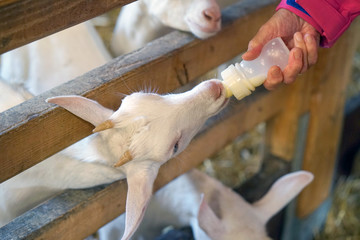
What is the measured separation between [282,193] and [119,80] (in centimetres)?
90

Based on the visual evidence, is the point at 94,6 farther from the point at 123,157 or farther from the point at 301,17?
the point at 301,17

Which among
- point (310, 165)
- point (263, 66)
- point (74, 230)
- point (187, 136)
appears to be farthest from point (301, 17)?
point (310, 165)

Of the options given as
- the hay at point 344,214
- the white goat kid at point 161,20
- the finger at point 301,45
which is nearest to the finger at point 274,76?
the finger at point 301,45

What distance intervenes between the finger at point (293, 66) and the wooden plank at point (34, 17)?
541 millimetres

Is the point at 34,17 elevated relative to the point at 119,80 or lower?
elevated

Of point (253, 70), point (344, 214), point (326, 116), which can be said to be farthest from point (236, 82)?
point (344, 214)

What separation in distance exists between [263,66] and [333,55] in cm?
97

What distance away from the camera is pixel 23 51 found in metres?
2.17

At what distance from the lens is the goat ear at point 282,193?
79.0 inches

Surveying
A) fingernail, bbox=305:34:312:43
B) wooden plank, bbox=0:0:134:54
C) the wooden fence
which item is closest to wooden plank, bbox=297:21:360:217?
the wooden fence

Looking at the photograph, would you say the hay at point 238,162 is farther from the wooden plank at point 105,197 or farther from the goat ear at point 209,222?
the goat ear at point 209,222

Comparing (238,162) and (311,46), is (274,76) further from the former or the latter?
(238,162)

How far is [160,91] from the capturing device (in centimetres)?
162

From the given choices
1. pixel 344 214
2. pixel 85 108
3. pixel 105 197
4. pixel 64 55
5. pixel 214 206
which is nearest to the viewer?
pixel 85 108
